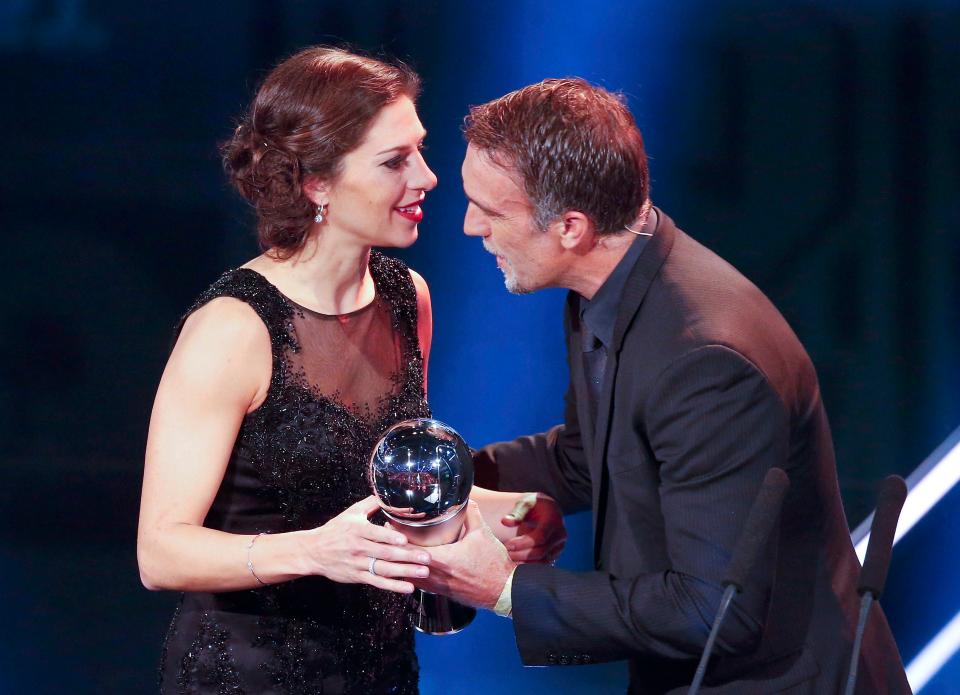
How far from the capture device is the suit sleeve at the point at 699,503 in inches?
63.6

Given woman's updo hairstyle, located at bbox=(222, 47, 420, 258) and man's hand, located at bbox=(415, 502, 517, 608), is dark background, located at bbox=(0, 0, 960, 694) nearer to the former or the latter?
woman's updo hairstyle, located at bbox=(222, 47, 420, 258)

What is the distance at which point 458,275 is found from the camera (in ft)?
11.1

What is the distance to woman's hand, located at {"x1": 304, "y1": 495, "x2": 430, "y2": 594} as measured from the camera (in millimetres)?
1706

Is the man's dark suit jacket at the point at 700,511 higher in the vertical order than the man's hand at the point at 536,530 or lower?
higher

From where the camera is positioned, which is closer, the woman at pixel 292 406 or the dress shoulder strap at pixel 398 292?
the woman at pixel 292 406

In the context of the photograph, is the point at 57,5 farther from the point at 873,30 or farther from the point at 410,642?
the point at 873,30

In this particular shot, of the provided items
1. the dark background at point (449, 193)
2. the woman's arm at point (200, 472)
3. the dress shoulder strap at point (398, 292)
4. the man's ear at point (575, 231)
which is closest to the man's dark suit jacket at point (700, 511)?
the man's ear at point (575, 231)

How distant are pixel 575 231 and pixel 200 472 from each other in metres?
0.78

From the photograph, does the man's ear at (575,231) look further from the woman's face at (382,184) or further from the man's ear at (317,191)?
the man's ear at (317,191)

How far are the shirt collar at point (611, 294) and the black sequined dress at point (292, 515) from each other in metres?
0.51

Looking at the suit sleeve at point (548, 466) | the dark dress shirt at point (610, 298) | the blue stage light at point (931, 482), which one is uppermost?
the dark dress shirt at point (610, 298)

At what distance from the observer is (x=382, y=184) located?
2.20 metres

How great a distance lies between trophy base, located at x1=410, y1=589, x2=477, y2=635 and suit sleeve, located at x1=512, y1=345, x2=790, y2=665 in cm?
28

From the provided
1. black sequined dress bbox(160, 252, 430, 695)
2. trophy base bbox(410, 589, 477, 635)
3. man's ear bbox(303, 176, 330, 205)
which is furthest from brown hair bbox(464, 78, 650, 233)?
trophy base bbox(410, 589, 477, 635)
